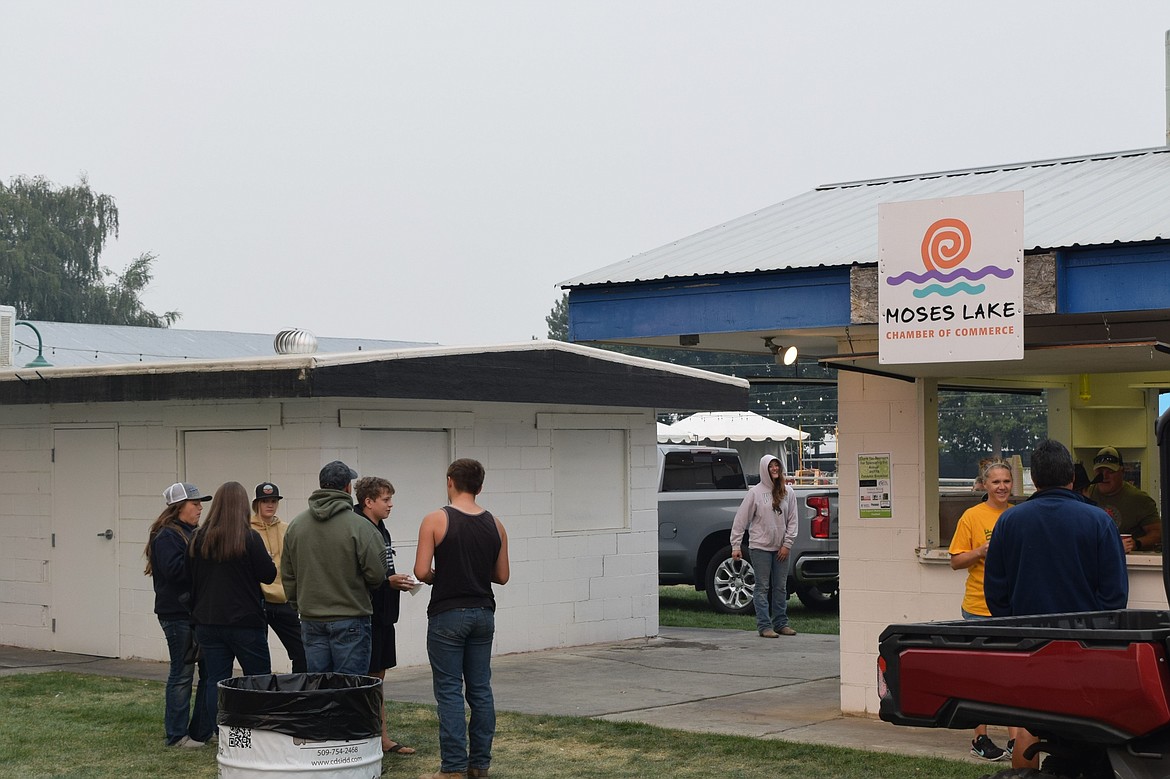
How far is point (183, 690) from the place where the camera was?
9023 millimetres

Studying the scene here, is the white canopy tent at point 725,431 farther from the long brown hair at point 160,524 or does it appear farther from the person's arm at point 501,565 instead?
the person's arm at point 501,565

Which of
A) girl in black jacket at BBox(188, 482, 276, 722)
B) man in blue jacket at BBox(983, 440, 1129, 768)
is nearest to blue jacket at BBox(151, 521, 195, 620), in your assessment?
girl in black jacket at BBox(188, 482, 276, 722)

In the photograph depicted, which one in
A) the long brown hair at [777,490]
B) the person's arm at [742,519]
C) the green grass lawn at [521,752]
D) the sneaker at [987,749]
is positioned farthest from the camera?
the person's arm at [742,519]

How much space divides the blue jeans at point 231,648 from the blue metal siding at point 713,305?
9.92 ft

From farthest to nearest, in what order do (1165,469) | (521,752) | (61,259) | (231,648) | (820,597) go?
(61,259) → (820,597) → (521,752) → (231,648) → (1165,469)

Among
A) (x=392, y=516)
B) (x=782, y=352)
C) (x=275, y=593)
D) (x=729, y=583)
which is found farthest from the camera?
(x=729, y=583)

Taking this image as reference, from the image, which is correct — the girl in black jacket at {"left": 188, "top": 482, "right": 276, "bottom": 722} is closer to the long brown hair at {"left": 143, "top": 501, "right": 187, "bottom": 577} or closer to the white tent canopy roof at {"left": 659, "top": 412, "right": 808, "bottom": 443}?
the long brown hair at {"left": 143, "top": 501, "right": 187, "bottom": 577}

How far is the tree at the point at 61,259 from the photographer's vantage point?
66.7 metres

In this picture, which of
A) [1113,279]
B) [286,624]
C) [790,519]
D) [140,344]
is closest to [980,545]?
[1113,279]

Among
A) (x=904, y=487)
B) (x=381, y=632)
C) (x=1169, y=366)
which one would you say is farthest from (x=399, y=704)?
(x=1169, y=366)

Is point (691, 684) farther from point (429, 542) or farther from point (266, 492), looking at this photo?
point (429, 542)

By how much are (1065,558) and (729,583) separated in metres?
10.8

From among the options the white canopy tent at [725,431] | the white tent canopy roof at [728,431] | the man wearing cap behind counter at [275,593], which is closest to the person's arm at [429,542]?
the man wearing cap behind counter at [275,593]

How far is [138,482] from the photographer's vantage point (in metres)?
13.2
